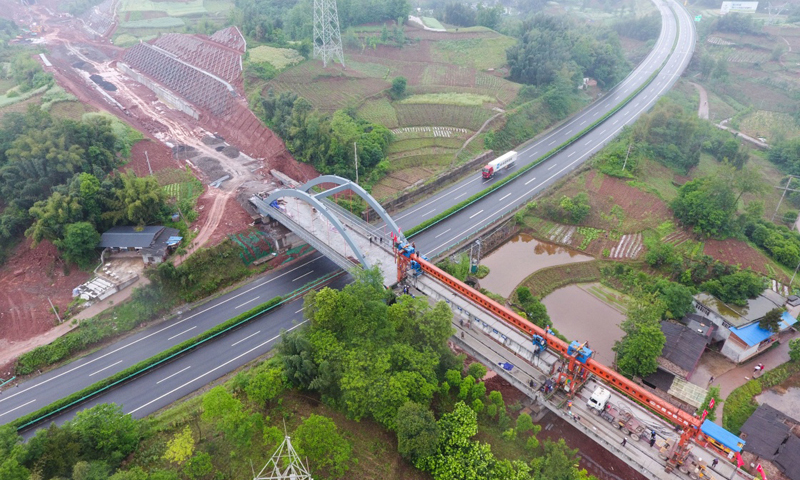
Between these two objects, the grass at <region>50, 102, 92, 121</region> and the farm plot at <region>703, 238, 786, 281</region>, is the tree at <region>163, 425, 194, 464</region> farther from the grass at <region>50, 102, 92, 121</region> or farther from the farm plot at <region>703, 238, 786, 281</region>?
the grass at <region>50, 102, 92, 121</region>

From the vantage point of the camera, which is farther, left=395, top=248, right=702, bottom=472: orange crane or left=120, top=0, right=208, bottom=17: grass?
left=120, top=0, right=208, bottom=17: grass

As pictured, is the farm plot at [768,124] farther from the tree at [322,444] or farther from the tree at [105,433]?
the tree at [105,433]

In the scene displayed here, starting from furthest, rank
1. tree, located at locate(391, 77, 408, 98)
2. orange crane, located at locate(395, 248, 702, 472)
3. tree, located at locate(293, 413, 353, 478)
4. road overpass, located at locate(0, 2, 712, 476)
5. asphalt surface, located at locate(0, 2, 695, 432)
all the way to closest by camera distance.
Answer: tree, located at locate(391, 77, 408, 98) → road overpass, located at locate(0, 2, 712, 476) → asphalt surface, located at locate(0, 2, 695, 432) → orange crane, located at locate(395, 248, 702, 472) → tree, located at locate(293, 413, 353, 478)

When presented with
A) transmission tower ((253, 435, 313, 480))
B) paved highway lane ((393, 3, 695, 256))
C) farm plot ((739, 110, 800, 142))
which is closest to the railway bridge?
paved highway lane ((393, 3, 695, 256))

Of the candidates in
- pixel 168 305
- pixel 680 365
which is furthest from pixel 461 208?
pixel 168 305

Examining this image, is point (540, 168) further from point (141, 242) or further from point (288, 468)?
point (288, 468)

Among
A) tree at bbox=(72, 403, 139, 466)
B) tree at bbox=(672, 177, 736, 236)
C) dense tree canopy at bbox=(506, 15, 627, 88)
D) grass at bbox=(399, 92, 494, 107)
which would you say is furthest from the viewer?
dense tree canopy at bbox=(506, 15, 627, 88)
